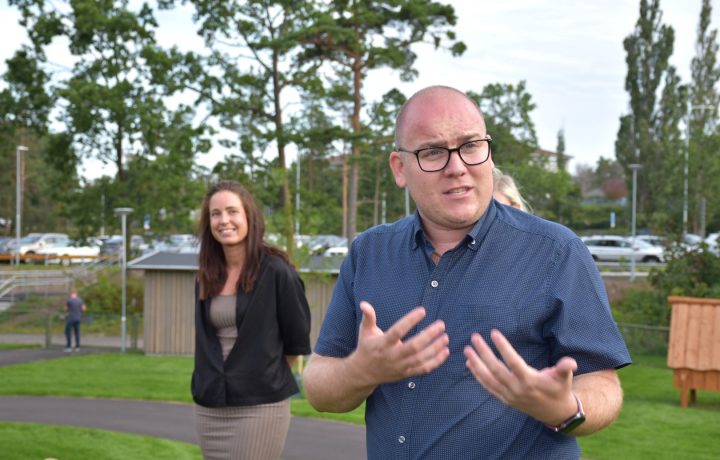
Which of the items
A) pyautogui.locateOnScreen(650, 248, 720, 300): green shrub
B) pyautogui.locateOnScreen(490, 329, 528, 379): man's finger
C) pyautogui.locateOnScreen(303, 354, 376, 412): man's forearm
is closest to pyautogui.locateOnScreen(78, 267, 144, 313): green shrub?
pyautogui.locateOnScreen(650, 248, 720, 300): green shrub

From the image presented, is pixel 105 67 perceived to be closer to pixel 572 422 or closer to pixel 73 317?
pixel 73 317

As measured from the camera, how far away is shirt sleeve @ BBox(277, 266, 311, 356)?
558cm

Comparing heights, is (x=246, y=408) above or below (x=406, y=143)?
below

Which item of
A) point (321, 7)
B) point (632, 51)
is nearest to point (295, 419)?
point (321, 7)

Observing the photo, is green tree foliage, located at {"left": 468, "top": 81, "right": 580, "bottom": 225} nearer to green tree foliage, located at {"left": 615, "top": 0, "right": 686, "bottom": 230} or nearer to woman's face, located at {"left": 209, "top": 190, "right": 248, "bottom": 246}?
→ green tree foliage, located at {"left": 615, "top": 0, "right": 686, "bottom": 230}

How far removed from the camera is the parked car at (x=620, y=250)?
5119 cm

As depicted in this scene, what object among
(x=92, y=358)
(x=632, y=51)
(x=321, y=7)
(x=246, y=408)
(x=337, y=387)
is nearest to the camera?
(x=337, y=387)

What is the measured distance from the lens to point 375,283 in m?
2.93

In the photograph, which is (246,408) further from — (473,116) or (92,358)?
(92,358)

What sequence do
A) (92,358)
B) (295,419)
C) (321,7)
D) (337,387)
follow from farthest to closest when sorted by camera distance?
(321,7), (92,358), (295,419), (337,387)

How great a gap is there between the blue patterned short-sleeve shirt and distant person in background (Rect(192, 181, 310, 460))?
2514 millimetres

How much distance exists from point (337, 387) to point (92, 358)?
24.9 meters

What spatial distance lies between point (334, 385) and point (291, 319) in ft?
9.22

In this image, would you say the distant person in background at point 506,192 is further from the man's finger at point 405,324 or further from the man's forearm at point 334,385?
the man's finger at point 405,324
